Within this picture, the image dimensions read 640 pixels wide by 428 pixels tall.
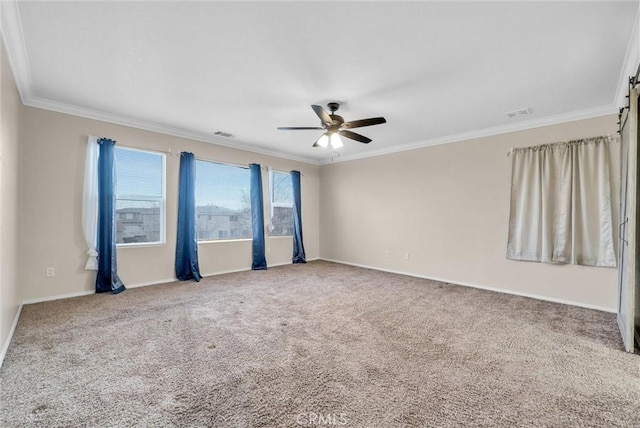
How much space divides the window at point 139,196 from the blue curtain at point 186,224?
→ 0.91 feet

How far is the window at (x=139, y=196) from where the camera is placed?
4.25 m

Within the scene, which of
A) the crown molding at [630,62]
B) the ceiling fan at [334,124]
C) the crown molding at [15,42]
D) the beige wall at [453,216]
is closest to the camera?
the crown molding at [15,42]

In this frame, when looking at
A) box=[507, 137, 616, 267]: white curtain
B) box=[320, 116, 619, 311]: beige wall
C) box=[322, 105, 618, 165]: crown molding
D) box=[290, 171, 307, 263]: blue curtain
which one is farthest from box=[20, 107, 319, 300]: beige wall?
box=[507, 137, 616, 267]: white curtain

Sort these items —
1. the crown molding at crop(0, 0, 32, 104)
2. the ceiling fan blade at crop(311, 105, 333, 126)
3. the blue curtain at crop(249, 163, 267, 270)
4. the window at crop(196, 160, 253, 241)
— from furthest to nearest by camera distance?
the blue curtain at crop(249, 163, 267, 270) < the window at crop(196, 160, 253, 241) < the ceiling fan blade at crop(311, 105, 333, 126) < the crown molding at crop(0, 0, 32, 104)

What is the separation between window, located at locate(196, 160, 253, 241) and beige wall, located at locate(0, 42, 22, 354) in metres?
2.42

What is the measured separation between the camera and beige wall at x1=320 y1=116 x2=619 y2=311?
149 inches

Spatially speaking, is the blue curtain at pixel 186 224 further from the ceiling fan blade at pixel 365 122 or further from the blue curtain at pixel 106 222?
the ceiling fan blade at pixel 365 122

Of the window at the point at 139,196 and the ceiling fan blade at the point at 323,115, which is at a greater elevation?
the ceiling fan blade at the point at 323,115

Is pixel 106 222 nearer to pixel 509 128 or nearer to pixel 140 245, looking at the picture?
pixel 140 245

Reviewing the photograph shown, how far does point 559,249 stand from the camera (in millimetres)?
3791

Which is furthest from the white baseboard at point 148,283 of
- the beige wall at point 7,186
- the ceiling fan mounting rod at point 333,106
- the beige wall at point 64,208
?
the ceiling fan mounting rod at point 333,106

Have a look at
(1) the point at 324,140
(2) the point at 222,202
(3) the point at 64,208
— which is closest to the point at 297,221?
(2) the point at 222,202

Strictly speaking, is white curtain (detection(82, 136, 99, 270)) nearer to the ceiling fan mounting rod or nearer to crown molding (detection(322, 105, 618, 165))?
the ceiling fan mounting rod

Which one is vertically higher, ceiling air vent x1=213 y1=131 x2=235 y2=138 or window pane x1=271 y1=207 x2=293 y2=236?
ceiling air vent x1=213 y1=131 x2=235 y2=138
